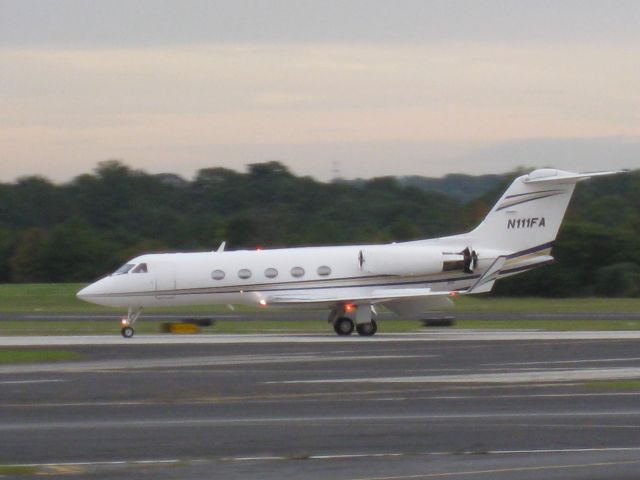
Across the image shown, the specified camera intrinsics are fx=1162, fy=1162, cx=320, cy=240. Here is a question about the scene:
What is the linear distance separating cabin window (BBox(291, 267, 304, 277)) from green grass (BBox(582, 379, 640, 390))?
14.9 m

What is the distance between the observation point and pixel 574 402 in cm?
1667

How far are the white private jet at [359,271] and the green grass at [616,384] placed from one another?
1288 centimetres

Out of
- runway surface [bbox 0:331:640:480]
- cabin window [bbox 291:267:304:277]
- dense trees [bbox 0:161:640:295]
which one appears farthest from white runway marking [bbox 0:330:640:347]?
dense trees [bbox 0:161:640:295]

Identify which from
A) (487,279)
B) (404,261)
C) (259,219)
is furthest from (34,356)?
(259,219)

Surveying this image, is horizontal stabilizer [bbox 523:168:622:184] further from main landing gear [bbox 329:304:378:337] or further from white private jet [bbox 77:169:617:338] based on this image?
main landing gear [bbox 329:304:378:337]

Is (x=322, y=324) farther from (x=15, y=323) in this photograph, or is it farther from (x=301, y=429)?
(x=301, y=429)

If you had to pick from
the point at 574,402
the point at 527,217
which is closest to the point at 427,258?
the point at 527,217

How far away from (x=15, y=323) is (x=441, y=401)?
2641 centimetres

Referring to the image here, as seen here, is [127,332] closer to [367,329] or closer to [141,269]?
[141,269]

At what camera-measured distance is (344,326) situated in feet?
108

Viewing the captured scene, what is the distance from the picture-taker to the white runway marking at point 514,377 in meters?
19.9

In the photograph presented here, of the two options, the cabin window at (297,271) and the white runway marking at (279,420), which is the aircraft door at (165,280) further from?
the white runway marking at (279,420)

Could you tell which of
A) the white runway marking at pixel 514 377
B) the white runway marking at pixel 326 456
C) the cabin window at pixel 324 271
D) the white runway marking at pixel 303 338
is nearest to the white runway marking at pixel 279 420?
the white runway marking at pixel 326 456

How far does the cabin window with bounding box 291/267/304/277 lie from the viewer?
33.4m
